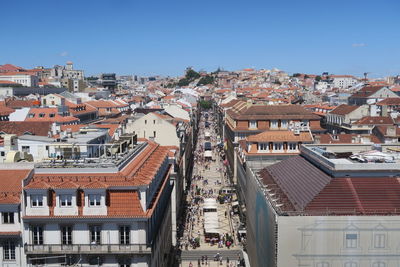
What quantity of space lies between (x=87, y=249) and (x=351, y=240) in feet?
56.7

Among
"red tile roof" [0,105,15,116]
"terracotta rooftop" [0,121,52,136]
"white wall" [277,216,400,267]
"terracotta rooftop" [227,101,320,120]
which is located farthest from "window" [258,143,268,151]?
"red tile roof" [0,105,15,116]

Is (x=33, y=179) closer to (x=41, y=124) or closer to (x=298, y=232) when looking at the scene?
(x=298, y=232)

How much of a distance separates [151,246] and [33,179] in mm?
9432

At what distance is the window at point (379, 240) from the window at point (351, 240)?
1.19 meters

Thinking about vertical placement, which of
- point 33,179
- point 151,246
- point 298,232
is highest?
point 33,179

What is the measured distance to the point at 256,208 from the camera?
146 feet

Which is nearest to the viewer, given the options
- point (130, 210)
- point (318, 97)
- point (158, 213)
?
point (130, 210)

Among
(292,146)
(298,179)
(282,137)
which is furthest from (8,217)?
(292,146)

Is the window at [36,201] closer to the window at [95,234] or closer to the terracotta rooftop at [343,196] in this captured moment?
the window at [95,234]

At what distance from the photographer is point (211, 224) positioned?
67188mm

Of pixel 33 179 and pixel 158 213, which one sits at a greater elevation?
pixel 33 179

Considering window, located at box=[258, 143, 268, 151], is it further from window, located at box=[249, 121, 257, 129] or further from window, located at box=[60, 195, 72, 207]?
window, located at box=[60, 195, 72, 207]

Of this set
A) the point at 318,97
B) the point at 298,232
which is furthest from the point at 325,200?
the point at 318,97

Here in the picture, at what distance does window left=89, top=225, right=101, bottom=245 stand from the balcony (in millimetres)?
317
